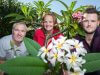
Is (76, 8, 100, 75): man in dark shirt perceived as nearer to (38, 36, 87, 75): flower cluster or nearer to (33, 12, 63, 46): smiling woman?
(38, 36, 87, 75): flower cluster

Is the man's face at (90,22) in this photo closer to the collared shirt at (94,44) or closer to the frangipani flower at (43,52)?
the collared shirt at (94,44)

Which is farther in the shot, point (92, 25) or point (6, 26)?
point (6, 26)

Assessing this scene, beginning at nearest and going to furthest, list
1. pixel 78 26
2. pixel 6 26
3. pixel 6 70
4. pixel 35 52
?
pixel 6 70
pixel 35 52
pixel 78 26
pixel 6 26

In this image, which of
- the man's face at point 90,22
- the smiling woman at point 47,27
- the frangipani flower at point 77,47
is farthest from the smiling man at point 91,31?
the smiling woman at point 47,27

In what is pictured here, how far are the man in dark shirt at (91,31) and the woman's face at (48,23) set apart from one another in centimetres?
109

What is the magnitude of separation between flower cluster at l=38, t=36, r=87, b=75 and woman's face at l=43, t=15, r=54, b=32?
212cm

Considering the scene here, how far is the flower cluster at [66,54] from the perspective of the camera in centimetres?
125

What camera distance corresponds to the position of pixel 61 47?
1275mm

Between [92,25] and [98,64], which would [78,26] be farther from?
[98,64]

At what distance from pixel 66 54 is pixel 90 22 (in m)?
0.97

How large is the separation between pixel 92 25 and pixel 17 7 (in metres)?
6.51

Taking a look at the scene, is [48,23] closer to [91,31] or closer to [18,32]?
[18,32]

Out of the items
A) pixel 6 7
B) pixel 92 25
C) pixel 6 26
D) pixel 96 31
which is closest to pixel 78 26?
pixel 92 25

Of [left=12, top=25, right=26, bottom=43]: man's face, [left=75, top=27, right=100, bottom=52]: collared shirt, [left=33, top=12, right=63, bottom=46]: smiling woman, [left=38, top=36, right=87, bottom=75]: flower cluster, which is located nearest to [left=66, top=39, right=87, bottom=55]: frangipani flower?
[left=38, top=36, right=87, bottom=75]: flower cluster
